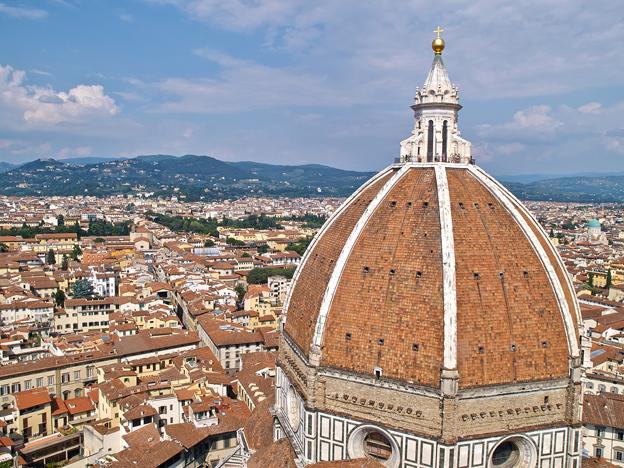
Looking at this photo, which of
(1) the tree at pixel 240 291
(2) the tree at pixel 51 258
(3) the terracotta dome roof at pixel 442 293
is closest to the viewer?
(3) the terracotta dome roof at pixel 442 293

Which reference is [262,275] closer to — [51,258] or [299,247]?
[299,247]

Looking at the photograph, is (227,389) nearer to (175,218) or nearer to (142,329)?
(142,329)

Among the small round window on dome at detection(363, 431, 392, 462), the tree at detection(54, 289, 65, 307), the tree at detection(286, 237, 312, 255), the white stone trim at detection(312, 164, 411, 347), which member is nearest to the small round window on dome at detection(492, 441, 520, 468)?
the small round window on dome at detection(363, 431, 392, 462)

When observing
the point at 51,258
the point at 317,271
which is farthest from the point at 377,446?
the point at 51,258

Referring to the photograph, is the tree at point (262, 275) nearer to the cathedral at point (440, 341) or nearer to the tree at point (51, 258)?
the tree at point (51, 258)

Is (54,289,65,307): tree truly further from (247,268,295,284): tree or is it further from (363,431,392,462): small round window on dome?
(363,431,392,462): small round window on dome

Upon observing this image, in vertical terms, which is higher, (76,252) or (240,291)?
(76,252)

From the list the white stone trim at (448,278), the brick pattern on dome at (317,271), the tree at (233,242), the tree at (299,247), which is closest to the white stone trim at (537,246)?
the white stone trim at (448,278)
